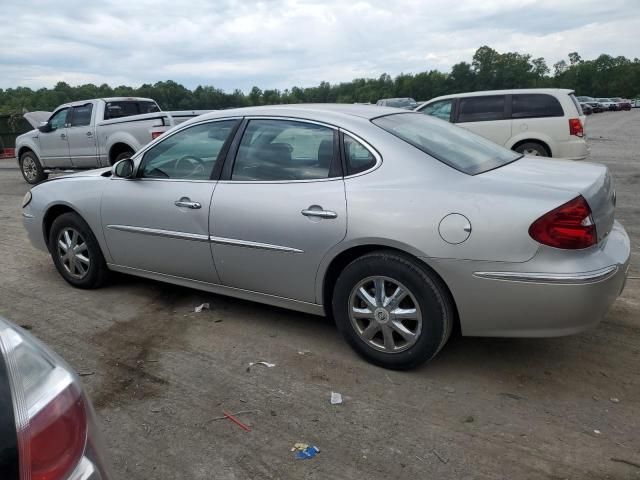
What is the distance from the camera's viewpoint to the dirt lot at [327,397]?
2621 millimetres

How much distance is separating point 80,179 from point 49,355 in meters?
3.53

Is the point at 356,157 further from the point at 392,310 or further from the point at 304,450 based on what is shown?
the point at 304,450

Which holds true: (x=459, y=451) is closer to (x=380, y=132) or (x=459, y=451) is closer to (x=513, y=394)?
(x=513, y=394)

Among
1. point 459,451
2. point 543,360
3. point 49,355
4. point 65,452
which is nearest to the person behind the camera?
point 65,452

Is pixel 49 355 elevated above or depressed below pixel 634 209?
above

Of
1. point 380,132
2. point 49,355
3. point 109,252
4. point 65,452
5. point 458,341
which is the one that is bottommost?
point 458,341

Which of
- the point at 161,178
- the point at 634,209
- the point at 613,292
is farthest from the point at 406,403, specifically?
the point at 634,209

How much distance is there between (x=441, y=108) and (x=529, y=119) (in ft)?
6.06

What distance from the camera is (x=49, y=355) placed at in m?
1.68

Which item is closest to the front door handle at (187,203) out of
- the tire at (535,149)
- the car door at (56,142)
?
the tire at (535,149)

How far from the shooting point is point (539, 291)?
2906 mm

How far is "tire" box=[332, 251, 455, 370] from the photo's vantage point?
315 centimetres

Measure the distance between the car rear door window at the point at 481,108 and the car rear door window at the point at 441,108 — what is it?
0.81 ft

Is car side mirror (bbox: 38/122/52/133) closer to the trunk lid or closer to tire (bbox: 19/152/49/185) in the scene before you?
Answer: tire (bbox: 19/152/49/185)
